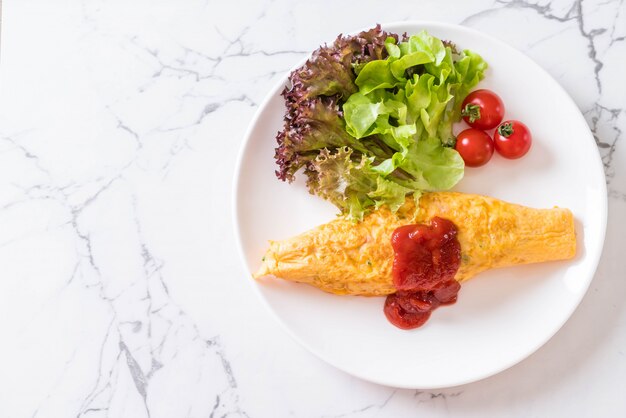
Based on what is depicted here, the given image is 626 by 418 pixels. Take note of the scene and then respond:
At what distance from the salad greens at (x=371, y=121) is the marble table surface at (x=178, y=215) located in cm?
66

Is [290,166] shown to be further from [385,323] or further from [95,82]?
[95,82]

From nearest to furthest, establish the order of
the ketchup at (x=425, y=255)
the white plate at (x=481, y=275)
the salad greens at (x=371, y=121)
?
1. the ketchup at (x=425, y=255)
2. the salad greens at (x=371, y=121)
3. the white plate at (x=481, y=275)

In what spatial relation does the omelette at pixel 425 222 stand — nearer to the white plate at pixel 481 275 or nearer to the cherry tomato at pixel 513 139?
the white plate at pixel 481 275

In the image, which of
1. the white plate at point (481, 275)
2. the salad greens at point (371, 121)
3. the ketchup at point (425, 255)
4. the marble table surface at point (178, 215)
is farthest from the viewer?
the marble table surface at point (178, 215)

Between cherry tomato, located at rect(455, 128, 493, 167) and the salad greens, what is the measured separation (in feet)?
0.28

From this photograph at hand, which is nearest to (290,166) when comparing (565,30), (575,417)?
(565,30)

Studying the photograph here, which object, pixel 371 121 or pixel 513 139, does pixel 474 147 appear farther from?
pixel 371 121

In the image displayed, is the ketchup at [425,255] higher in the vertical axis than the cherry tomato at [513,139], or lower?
lower

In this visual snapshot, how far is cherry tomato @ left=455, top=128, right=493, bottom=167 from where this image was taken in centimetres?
442

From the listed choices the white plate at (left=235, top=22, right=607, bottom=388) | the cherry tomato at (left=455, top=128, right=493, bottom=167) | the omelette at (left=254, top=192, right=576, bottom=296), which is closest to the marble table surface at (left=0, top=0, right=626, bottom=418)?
the white plate at (left=235, top=22, right=607, bottom=388)

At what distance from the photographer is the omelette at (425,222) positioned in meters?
4.20

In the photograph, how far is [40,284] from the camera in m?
4.91

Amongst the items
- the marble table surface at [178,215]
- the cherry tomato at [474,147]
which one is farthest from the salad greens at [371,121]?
the marble table surface at [178,215]

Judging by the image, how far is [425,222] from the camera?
422 cm
